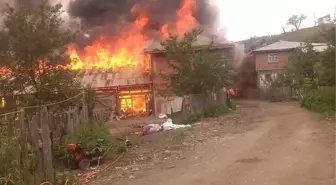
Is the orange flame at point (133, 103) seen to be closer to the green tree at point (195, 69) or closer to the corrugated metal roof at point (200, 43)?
the corrugated metal roof at point (200, 43)

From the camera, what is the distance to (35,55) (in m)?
13.8

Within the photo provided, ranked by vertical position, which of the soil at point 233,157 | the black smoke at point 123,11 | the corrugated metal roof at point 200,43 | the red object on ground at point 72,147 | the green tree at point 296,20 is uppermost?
the green tree at point 296,20

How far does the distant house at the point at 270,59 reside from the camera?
137 ft

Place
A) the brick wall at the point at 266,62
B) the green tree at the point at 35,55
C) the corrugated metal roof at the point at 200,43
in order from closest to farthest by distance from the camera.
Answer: the green tree at the point at 35,55 → the corrugated metal roof at the point at 200,43 → the brick wall at the point at 266,62

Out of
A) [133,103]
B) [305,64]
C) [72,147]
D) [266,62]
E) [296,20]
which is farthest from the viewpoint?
[296,20]

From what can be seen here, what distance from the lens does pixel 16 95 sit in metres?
14.2

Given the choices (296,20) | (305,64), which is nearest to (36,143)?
(305,64)

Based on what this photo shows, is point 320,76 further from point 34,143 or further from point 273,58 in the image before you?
point 273,58

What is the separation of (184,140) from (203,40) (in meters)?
17.5

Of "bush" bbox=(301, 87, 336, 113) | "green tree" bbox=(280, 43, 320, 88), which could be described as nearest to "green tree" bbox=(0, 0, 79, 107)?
"bush" bbox=(301, 87, 336, 113)

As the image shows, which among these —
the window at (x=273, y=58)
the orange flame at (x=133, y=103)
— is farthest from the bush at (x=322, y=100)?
the window at (x=273, y=58)

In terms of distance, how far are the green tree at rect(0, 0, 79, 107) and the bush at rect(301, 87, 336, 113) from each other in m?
13.0

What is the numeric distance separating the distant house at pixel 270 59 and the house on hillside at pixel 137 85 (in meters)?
14.1

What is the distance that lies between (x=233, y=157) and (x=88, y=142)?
4.08m
